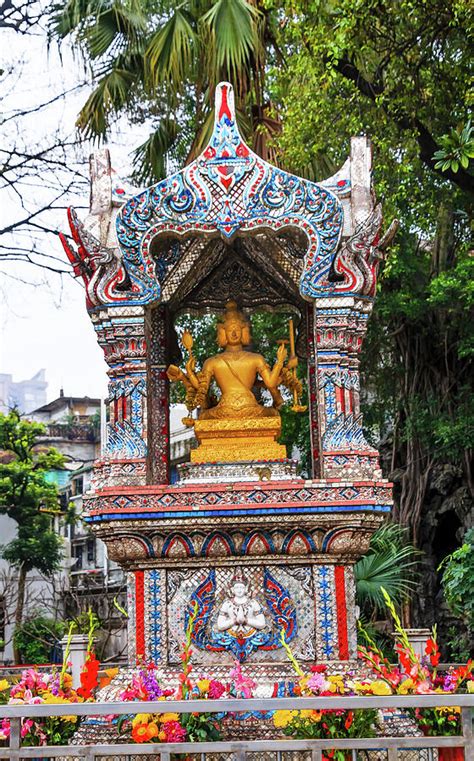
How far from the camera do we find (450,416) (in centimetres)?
1658

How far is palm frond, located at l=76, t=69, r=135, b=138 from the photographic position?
15.9 meters

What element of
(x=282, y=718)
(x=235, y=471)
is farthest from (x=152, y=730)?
(x=235, y=471)

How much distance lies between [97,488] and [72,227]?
6.71 feet

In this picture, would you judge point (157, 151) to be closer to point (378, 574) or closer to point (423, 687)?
point (378, 574)

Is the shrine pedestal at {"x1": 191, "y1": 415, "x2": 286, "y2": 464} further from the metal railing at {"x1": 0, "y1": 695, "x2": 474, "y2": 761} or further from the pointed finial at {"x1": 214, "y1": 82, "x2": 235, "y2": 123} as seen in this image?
the metal railing at {"x1": 0, "y1": 695, "x2": 474, "y2": 761}

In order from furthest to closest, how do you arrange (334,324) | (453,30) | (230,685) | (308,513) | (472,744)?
(453,30)
(334,324)
(308,513)
(230,685)
(472,744)

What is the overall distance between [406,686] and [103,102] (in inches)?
477

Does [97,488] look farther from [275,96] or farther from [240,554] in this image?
[275,96]

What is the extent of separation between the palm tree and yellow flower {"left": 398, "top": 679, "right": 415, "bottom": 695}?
9.25 meters

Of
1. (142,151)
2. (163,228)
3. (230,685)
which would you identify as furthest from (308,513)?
(142,151)

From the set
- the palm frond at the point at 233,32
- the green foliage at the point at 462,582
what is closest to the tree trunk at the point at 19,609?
the green foliage at the point at 462,582

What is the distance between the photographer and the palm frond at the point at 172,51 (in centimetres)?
1436

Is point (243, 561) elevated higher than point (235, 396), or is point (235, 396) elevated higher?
point (235, 396)

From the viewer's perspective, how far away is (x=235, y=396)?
332 inches
